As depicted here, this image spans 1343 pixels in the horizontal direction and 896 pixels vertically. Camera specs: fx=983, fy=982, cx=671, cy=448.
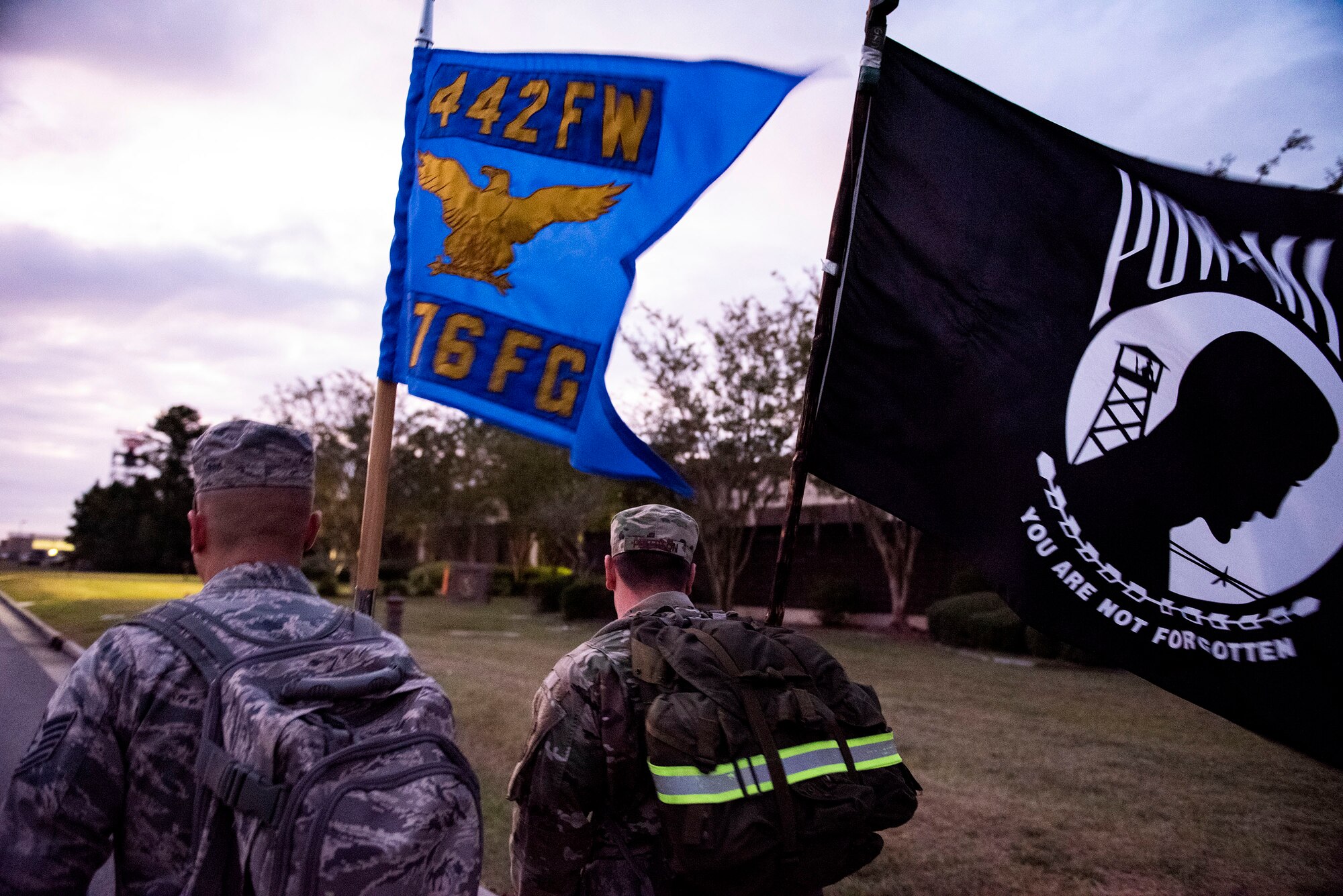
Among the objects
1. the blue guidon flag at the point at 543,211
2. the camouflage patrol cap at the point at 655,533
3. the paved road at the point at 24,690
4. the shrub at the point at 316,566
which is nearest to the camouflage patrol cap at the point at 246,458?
the camouflage patrol cap at the point at 655,533

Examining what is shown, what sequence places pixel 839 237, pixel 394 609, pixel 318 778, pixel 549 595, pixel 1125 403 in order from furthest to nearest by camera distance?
pixel 549 595
pixel 394 609
pixel 839 237
pixel 1125 403
pixel 318 778

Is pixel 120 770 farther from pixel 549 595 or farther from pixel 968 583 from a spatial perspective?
pixel 549 595

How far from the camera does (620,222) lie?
422cm

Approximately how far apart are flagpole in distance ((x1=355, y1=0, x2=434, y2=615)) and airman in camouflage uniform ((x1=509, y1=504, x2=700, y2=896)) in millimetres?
964

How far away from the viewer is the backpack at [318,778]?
162cm

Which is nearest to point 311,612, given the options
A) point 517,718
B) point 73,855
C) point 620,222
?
point 73,855

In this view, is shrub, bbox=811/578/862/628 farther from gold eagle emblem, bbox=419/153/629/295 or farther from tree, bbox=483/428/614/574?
gold eagle emblem, bbox=419/153/629/295

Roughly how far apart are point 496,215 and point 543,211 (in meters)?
0.21

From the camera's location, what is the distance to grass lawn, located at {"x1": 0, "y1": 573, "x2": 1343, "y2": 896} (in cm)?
536

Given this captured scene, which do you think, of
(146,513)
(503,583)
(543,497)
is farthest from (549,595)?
(146,513)

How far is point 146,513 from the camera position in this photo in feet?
181

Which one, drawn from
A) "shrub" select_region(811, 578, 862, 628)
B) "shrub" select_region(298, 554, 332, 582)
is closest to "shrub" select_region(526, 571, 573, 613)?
"shrub" select_region(811, 578, 862, 628)

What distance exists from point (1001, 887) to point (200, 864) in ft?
15.0

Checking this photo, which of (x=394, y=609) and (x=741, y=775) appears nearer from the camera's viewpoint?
(x=741, y=775)
